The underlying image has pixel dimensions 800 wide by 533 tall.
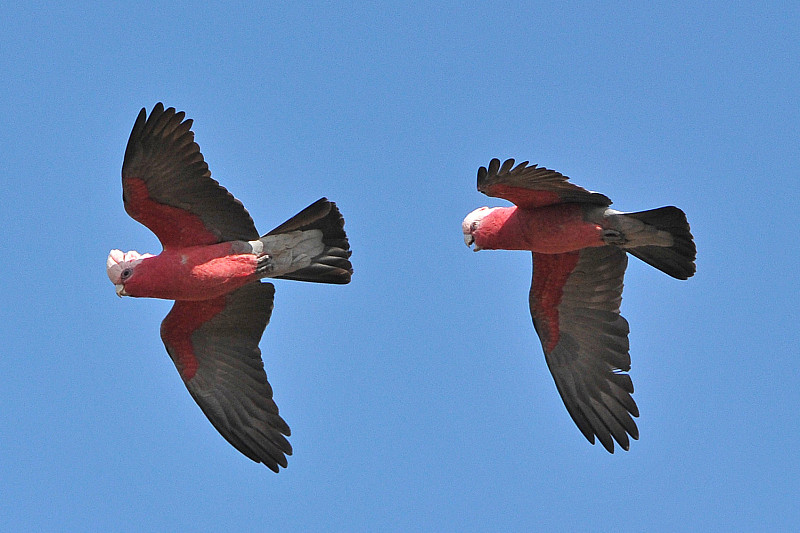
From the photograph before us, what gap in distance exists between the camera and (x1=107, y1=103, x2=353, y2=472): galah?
14.4m

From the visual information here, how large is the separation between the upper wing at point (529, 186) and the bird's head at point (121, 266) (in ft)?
12.9

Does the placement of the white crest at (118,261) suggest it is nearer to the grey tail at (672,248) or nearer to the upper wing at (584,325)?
the upper wing at (584,325)

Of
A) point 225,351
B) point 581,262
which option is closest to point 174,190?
point 225,351

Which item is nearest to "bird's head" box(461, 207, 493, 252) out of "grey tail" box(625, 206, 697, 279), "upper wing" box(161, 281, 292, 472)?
"grey tail" box(625, 206, 697, 279)

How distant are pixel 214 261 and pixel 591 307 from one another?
4.66 metres

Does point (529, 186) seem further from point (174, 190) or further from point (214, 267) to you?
point (174, 190)

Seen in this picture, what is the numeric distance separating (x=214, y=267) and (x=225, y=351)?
55.4 inches

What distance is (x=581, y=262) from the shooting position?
16.4 m

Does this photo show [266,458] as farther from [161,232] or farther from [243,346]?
[161,232]

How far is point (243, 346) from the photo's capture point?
631 inches

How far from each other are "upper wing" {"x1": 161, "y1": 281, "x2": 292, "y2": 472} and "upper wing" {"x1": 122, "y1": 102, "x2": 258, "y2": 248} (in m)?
1.06

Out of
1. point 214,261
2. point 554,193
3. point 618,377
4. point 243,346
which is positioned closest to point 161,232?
point 214,261

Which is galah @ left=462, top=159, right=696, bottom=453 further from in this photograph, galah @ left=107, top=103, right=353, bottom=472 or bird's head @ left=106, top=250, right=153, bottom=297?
bird's head @ left=106, top=250, right=153, bottom=297

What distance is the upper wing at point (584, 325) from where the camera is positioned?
16.2 m
